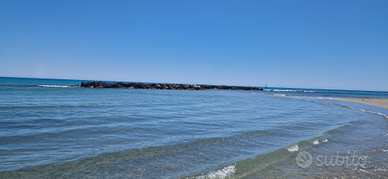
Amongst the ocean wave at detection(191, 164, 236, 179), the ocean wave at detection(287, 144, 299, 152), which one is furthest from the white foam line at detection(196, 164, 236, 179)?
the ocean wave at detection(287, 144, 299, 152)

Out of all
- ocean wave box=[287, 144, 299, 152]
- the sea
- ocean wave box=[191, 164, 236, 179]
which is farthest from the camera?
ocean wave box=[287, 144, 299, 152]

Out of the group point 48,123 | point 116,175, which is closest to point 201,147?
point 116,175

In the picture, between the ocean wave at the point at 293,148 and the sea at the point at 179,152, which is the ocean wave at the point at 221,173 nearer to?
the sea at the point at 179,152

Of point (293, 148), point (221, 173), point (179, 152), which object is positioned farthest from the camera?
point (293, 148)

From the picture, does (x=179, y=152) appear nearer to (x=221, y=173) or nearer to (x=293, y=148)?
(x=221, y=173)

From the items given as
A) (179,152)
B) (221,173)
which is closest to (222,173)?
(221,173)

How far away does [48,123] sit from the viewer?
30.7 ft

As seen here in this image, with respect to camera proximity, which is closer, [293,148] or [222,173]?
[222,173]

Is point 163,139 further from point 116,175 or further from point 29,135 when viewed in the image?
point 29,135

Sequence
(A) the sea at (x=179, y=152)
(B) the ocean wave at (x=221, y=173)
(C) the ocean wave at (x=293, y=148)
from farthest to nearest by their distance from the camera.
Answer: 1. (C) the ocean wave at (x=293, y=148)
2. (A) the sea at (x=179, y=152)
3. (B) the ocean wave at (x=221, y=173)

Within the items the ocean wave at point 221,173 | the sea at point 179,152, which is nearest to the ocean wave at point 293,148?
the sea at point 179,152

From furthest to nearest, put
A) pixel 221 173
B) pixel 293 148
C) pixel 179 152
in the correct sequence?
pixel 293 148, pixel 179 152, pixel 221 173

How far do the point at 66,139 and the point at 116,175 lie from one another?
151 inches

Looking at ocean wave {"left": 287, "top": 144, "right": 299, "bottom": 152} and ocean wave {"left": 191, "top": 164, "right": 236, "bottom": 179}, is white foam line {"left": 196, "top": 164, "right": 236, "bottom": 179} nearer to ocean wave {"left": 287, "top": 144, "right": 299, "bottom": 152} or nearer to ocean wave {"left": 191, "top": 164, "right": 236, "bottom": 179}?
ocean wave {"left": 191, "top": 164, "right": 236, "bottom": 179}
